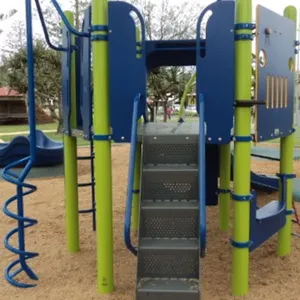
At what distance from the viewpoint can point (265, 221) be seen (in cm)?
389

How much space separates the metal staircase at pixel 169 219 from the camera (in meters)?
3.24

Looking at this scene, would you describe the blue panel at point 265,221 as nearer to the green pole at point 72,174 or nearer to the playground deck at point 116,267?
the playground deck at point 116,267

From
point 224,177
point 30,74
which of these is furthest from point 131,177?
point 224,177

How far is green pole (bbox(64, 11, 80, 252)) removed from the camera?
441cm

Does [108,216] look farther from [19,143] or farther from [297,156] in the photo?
[297,156]

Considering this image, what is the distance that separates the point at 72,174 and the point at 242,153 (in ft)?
6.00

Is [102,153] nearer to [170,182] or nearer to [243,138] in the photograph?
[170,182]

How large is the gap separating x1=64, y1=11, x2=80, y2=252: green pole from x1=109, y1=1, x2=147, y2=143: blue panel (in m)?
0.91

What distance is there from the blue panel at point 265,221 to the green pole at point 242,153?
11 centimetres

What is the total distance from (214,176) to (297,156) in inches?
318

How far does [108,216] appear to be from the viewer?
3.67 metres

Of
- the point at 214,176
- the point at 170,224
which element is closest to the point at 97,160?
the point at 170,224

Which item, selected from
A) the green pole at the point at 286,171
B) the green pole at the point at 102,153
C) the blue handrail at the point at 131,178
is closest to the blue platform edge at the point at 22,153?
the green pole at the point at 286,171

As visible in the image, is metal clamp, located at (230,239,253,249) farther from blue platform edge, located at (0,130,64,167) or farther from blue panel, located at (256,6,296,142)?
blue platform edge, located at (0,130,64,167)
